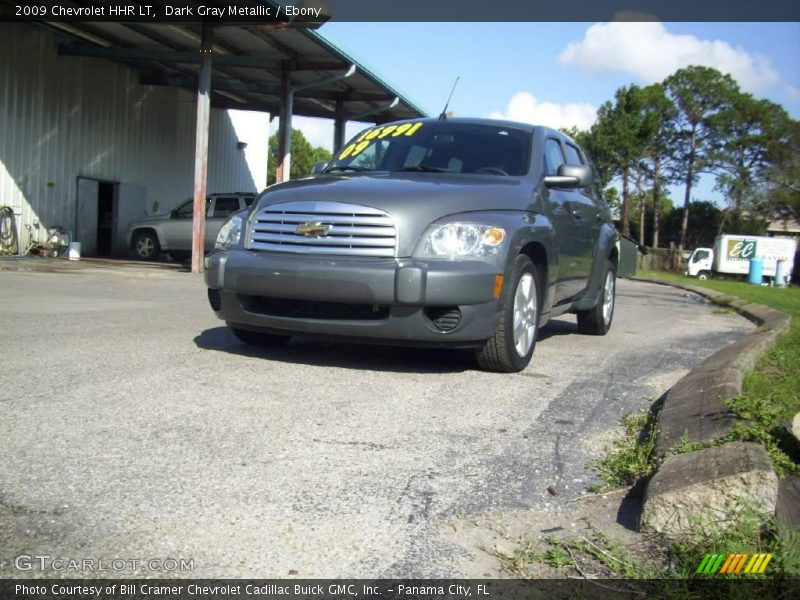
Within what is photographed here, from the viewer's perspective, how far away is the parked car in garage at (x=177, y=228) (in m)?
18.4

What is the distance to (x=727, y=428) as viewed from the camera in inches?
119

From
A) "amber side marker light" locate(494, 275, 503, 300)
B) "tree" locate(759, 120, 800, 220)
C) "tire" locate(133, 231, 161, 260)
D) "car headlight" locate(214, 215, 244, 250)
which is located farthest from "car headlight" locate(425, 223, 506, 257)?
"tree" locate(759, 120, 800, 220)

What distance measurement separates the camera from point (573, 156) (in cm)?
705

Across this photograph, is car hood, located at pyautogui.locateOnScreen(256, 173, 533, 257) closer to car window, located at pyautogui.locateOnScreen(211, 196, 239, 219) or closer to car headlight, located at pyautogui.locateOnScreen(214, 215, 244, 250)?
car headlight, located at pyautogui.locateOnScreen(214, 215, 244, 250)

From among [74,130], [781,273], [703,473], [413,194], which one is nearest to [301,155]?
[781,273]

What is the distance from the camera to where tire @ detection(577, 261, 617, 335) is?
23.8 feet

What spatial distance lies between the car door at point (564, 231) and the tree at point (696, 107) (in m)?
53.9

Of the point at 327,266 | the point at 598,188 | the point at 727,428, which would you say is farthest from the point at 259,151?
the point at 727,428

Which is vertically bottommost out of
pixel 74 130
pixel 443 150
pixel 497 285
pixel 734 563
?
pixel 734 563

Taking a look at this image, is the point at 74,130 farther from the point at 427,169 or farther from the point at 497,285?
the point at 497,285

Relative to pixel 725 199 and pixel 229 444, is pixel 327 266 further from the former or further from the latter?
pixel 725 199

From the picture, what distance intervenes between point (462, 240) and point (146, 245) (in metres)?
16.1

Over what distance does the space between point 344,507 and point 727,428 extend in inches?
60.1

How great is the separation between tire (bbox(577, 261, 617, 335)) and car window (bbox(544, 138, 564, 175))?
1.35 m
